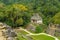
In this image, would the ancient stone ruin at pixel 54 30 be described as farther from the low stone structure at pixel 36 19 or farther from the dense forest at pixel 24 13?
the low stone structure at pixel 36 19

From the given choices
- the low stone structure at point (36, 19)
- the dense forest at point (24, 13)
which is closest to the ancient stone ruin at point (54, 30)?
the dense forest at point (24, 13)

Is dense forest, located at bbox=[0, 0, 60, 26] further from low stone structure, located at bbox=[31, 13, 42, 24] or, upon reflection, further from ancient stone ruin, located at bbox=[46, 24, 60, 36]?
ancient stone ruin, located at bbox=[46, 24, 60, 36]

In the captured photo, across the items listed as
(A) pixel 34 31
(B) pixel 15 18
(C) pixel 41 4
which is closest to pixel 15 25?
(B) pixel 15 18

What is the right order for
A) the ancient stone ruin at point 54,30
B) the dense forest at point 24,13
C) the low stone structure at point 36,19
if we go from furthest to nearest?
the low stone structure at point 36,19 < the dense forest at point 24,13 < the ancient stone ruin at point 54,30

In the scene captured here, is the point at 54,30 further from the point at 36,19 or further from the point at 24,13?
the point at 36,19

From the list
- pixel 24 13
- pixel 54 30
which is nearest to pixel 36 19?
pixel 24 13

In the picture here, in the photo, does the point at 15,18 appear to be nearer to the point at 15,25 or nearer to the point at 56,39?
the point at 15,25

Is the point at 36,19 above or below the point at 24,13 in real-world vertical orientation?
below

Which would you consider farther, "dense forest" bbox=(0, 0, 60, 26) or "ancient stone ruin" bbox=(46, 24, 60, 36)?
"dense forest" bbox=(0, 0, 60, 26)

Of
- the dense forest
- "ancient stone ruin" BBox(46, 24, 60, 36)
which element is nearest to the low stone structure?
the dense forest

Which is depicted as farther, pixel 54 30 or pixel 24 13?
pixel 24 13

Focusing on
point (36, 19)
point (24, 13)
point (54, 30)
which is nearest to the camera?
point (54, 30)
